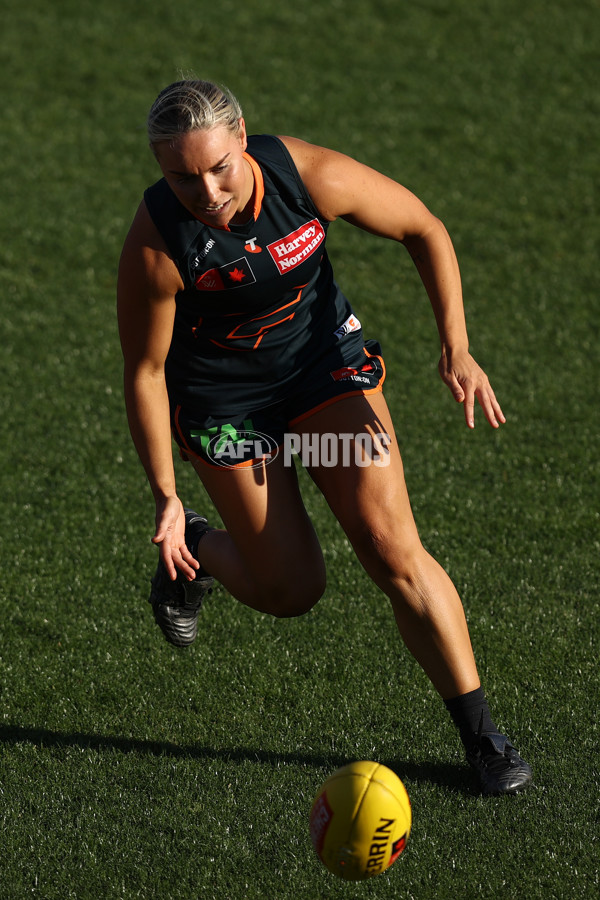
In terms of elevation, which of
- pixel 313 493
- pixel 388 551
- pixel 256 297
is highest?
pixel 256 297

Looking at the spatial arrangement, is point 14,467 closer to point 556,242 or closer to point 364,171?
point 364,171

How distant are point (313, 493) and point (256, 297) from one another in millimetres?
2984

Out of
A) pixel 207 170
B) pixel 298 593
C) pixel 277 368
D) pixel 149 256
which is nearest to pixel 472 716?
pixel 298 593

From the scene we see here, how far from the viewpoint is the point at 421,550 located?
4.07 m

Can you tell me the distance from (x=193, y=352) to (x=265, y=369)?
0.96 feet

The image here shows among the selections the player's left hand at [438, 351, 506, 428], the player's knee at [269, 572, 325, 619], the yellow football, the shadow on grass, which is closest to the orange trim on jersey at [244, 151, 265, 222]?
the player's left hand at [438, 351, 506, 428]

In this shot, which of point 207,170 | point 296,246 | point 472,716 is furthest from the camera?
point 472,716

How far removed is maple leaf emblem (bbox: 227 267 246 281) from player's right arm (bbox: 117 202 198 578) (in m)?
0.20

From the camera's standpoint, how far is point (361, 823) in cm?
334

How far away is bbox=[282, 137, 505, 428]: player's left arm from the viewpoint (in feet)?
13.2

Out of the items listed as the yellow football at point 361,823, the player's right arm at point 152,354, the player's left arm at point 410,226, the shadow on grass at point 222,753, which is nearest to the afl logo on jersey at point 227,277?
the player's right arm at point 152,354

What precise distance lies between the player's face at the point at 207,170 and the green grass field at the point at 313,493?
2.19 meters

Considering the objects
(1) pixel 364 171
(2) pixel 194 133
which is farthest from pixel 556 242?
(2) pixel 194 133

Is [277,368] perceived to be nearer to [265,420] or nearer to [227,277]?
[265,420]
